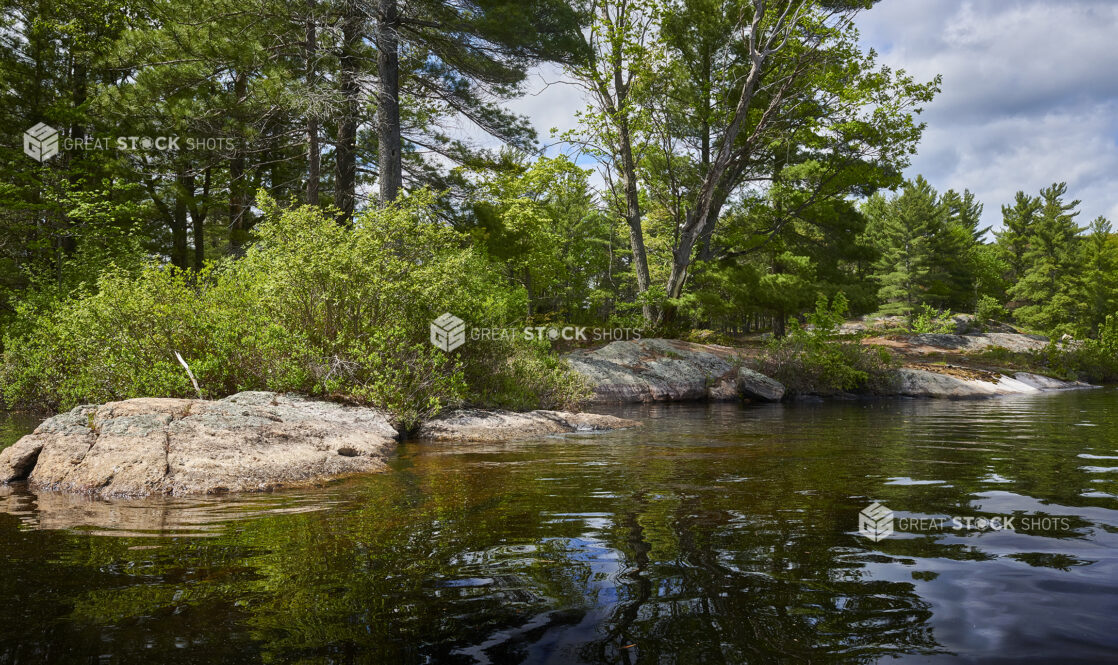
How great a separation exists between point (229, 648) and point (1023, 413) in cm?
1292

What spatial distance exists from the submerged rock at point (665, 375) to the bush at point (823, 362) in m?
1.04

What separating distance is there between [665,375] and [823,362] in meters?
4.42

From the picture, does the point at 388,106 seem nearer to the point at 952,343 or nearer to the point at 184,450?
the point at 184,450

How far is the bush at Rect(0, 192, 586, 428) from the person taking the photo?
8.02m

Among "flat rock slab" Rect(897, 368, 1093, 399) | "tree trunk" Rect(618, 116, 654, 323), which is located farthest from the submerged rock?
"flat rock slab" Rect(897, 368, 1093, 399)

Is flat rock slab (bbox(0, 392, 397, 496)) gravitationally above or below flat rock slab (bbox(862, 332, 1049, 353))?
below

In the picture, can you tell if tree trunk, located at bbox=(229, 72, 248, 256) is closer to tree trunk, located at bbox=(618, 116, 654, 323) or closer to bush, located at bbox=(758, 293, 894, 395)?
tree trunk, located at bbox=(618, 116, 654, 323)

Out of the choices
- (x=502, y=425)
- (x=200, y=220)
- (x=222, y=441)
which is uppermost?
(x=200, y=220)

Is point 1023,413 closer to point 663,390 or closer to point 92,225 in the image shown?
point 663,390

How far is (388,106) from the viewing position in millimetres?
12953

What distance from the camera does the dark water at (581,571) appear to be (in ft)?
6.61

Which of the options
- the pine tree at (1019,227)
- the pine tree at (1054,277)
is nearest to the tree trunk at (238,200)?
the pine tree at (1054,277)

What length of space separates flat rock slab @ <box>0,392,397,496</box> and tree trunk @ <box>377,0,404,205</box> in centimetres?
755

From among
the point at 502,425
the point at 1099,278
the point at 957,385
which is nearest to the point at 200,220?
the point at 502,425
